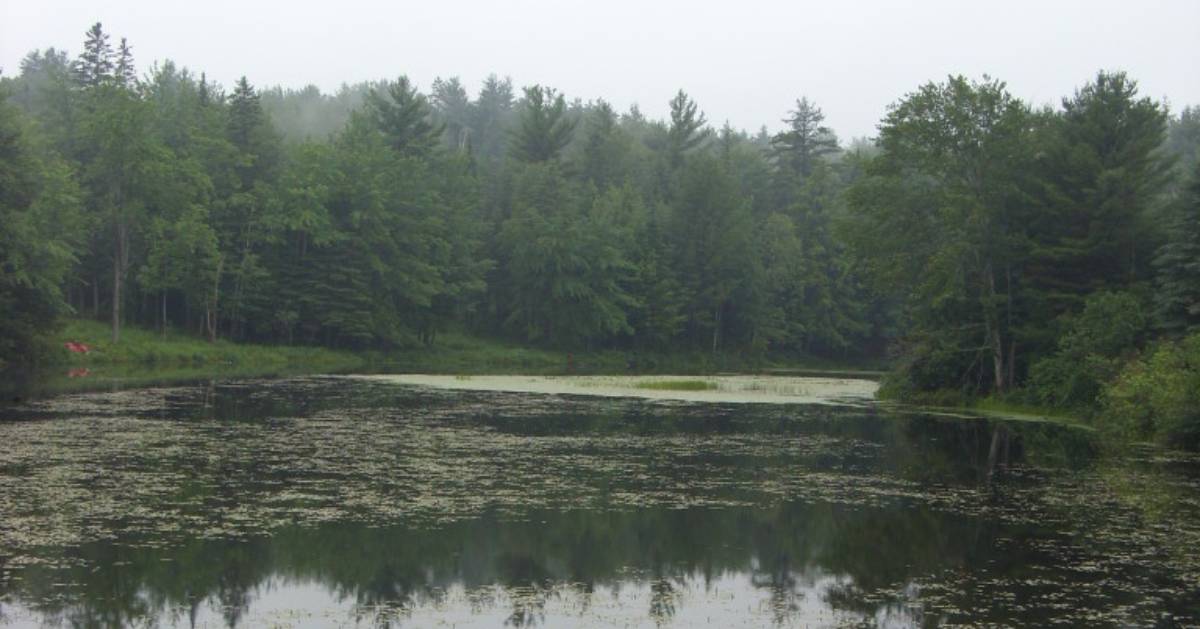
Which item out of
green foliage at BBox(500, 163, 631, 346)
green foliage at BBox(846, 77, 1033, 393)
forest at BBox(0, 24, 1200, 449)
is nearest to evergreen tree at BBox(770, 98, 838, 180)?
forest at BBox(0, 24, 1200, 449)

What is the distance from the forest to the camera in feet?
152

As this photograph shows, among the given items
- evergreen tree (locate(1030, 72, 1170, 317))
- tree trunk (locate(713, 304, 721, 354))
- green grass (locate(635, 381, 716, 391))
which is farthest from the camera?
tree trunk (locate(713, 304, 721, 354))

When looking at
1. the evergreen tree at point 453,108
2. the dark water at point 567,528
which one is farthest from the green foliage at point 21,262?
the evergreen tree at point 453,108

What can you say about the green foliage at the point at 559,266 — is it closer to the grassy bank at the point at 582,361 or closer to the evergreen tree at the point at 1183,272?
the grassy bank at the point at 582,361

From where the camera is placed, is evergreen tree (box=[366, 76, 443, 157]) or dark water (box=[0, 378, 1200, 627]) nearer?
dark water (box=[0, 378, 1200, 627])

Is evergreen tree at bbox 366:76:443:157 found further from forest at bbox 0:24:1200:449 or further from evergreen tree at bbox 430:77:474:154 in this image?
evergreen tree at bbox 430:77:474:154

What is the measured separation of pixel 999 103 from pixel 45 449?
4015 centimetres

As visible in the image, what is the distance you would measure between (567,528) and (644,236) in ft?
266

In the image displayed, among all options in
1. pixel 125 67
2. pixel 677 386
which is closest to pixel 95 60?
pixel 125 67

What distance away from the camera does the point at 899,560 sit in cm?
1700

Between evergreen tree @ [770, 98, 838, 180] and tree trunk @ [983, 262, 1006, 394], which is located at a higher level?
evergreen tree @ [770, 98, 838, 180]

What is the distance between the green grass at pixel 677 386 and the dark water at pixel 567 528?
20.9 meters

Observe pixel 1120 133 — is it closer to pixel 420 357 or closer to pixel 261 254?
pixel 420 357

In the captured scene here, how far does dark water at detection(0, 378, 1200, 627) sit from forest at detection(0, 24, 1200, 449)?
1239 centimetres
